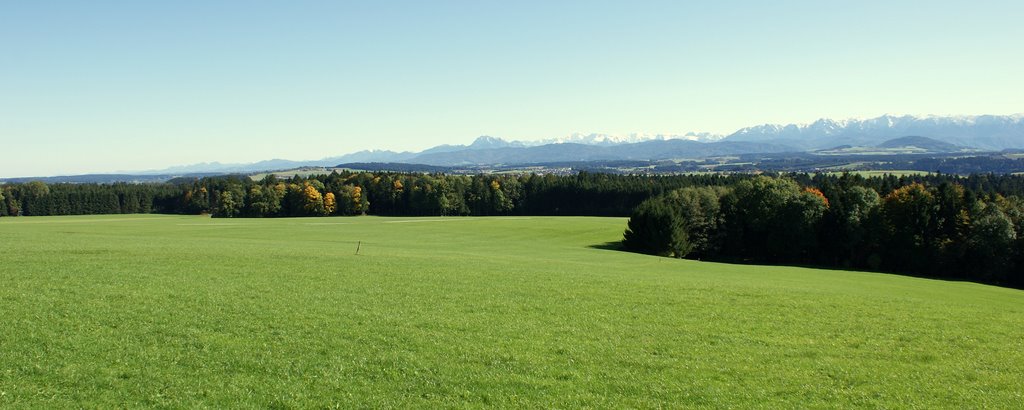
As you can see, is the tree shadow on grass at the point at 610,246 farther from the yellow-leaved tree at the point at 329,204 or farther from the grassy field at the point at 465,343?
the yellow-leaved tree at the point at 329,204

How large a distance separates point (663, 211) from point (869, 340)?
5456 cm

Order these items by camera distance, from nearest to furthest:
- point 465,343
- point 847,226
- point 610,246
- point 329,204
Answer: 1. point 465,343
2. point 847,226
3. point 610,246
4. point 329,204

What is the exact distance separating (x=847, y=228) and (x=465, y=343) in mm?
72639

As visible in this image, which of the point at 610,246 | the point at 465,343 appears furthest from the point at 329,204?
the point at 465,343

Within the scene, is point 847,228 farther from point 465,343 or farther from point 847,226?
point 465,343

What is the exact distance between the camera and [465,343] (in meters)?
17.0

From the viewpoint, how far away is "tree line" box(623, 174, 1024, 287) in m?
65.6

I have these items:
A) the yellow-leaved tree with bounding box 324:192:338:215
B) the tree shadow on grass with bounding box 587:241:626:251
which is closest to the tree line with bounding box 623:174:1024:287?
the tree shadow on grass with bounding box 587:241:626:251

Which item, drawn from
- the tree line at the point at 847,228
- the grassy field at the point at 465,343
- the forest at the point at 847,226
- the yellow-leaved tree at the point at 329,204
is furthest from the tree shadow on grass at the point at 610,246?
the yellow-leaved tree at the point at 329,204

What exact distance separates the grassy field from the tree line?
148 feet

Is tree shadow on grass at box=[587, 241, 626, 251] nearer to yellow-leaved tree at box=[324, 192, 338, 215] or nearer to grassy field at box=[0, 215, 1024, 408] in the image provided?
grassy field at box=[0, 215, 1024, 408]

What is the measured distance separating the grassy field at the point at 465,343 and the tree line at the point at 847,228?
148 ft

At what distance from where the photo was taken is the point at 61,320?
57.6 feet

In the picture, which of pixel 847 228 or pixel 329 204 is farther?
pixel 329 204
